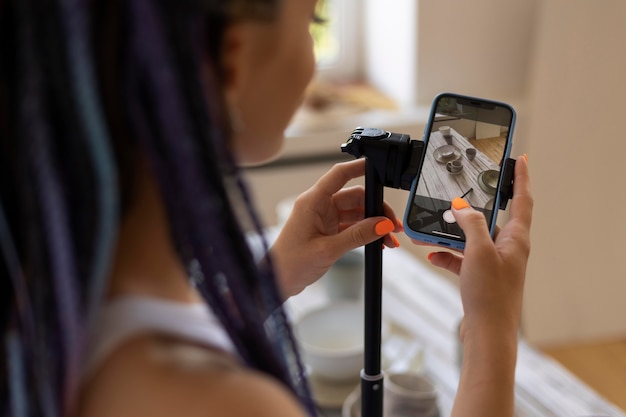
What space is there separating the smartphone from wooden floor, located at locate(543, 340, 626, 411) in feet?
1.17

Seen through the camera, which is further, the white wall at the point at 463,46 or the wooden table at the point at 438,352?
the white wall at the point at 463,46

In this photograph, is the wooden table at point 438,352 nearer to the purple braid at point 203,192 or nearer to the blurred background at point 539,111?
A: the blurred background at point 539,111

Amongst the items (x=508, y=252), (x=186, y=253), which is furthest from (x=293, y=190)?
(x=186, y=253)

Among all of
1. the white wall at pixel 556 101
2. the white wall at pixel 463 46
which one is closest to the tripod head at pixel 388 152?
the white wall at pixel 556 101

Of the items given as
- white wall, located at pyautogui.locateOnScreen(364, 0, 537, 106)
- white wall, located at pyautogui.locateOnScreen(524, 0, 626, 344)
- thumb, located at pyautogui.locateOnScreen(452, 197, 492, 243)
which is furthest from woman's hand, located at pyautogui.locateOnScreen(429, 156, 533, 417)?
white wall, located at pyautogui.locateOnScreen(364, 0, 537, 106)

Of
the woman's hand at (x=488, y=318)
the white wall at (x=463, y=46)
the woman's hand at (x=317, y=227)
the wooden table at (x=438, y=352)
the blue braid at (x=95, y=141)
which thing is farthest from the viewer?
the white wall at (x=463, y=46)

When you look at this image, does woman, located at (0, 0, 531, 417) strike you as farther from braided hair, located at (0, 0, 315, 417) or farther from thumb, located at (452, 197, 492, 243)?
thumb, located at (452, 197, 492, 243)

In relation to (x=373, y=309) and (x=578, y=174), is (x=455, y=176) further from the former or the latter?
(x=578, y=174)

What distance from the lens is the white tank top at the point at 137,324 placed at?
372 mm

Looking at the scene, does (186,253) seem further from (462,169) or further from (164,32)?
(462,169)

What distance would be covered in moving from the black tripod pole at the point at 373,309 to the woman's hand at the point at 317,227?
6 centimetres

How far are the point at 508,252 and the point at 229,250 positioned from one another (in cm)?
22

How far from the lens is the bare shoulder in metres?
0.36

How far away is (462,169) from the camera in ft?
1.86
